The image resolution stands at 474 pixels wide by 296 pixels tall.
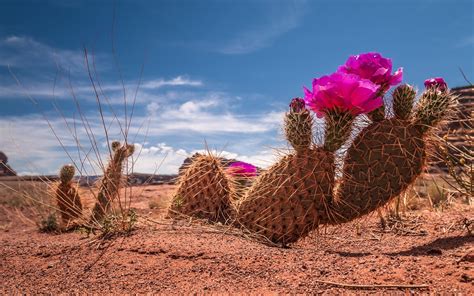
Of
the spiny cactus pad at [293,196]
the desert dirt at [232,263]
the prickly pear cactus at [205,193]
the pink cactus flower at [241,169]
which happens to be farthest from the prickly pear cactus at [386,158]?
the pink cactus flower at [241,169]

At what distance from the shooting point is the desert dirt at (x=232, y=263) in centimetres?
189

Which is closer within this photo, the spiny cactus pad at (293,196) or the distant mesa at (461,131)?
the spiny cactus pad at (293,196)

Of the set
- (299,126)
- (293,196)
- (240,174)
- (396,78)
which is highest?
(396,78)

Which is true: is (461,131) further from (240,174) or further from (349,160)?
(240,174)

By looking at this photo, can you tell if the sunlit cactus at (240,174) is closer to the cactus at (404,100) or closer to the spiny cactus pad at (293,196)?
the spiny cactus pad at (293,196)

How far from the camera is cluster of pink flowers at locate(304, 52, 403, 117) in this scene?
256cm

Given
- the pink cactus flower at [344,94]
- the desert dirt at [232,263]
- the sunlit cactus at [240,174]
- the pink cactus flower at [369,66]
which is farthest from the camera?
the sunlit cactus at [240,174]

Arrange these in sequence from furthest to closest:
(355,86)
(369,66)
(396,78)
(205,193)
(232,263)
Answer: (205,193) < (396,78) < (369,66) < (355,86) < (232,263)

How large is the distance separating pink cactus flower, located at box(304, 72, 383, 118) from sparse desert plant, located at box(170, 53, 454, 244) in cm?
1

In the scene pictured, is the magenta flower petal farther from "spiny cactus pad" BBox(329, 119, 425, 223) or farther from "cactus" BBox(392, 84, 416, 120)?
"spiny cactus pad" BBox(329, 119, 425, 223)

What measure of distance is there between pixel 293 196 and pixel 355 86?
73 centimetres

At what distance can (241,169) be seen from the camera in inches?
152

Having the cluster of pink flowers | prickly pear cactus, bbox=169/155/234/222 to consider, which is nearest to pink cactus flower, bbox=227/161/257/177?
prickly pear cactus, bbox=169/155/234/222

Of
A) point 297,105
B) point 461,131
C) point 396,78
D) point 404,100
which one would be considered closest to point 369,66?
point 396,78
